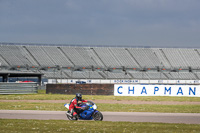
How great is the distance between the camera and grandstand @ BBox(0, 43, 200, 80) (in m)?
69.5

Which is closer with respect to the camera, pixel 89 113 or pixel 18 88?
pixel 89 113

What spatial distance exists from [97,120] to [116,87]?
20.8m

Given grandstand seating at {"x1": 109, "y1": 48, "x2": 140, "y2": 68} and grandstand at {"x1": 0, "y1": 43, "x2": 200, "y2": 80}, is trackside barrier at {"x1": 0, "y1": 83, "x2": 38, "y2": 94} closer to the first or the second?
grandstand at {"x1": 0, "y1": 43, "x2": 200, "y2": 80}

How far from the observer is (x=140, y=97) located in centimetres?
3416

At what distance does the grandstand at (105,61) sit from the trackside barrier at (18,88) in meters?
27.6

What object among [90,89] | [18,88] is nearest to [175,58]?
[90,89]

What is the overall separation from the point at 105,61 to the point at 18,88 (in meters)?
40.6

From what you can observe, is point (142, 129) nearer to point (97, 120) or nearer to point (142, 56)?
point (97, 120)

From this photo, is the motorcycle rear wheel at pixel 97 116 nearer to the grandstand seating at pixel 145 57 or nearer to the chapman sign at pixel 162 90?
the chapman sign at pixel 162 90

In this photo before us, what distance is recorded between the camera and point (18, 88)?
123ft

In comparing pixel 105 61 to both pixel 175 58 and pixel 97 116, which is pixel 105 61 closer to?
pixel 175 58

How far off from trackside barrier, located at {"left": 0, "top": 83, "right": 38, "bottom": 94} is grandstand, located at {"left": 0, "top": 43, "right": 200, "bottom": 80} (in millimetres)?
27570

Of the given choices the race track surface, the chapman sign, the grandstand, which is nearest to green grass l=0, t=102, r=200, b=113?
the race track surface

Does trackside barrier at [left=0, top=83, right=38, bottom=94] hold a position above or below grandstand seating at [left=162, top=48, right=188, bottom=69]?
below
